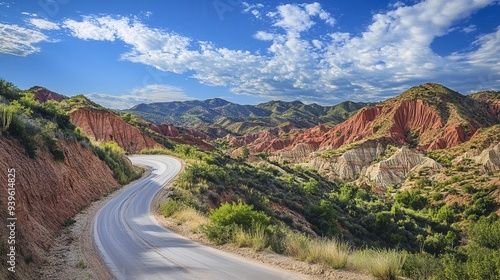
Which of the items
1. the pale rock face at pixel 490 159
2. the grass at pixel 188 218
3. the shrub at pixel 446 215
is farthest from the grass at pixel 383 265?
the pale rock face at pixel 490 159

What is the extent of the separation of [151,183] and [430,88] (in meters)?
122

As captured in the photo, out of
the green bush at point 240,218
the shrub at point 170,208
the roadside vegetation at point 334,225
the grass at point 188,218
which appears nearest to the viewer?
the roadside vegetation at point 334,225

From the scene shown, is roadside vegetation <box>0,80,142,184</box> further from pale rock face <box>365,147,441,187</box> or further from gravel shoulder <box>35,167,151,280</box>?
pale rock face <box>365,147,441,187</box>

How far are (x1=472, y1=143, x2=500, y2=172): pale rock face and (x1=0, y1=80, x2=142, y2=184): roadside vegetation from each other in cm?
7116

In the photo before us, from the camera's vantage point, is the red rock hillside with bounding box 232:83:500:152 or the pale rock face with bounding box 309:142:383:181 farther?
the red rock hillside with bounding box 232:83:500:152

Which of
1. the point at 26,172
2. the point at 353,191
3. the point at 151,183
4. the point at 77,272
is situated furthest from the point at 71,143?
the point at 353,191

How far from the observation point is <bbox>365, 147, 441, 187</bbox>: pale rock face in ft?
257

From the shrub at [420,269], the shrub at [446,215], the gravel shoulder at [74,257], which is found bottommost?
the shrub at [446,215]

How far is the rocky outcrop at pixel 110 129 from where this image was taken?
6094cm

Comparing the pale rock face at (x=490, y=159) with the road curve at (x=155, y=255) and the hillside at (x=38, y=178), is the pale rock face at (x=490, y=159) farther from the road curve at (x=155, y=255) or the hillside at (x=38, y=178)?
the road curve at (x=155, y=255)

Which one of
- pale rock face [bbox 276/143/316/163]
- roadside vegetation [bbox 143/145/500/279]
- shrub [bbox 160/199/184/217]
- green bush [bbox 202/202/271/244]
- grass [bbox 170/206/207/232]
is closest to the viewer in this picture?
roadside vegetation [bbox 143/145/500/279]

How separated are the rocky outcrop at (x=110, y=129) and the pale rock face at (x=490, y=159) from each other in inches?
2819

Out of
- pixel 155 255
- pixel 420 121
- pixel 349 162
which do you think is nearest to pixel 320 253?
pixel 155 255

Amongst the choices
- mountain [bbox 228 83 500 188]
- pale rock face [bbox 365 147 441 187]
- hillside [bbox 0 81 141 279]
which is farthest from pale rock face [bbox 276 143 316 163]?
hillside [bbox 0 81 141 279]
